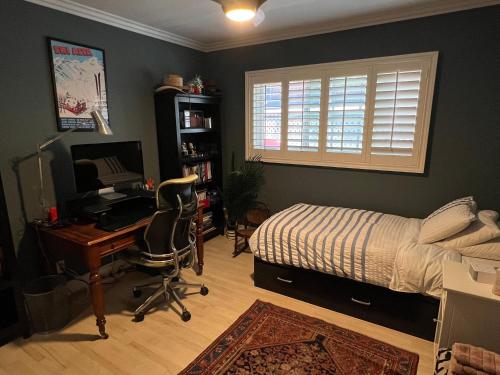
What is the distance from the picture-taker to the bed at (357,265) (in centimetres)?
208

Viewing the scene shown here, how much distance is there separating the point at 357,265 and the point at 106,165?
2.23m

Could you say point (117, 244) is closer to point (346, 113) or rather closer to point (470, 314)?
point (470, 314)

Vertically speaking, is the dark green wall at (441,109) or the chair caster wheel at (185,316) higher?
the dark green wall at (441,109)

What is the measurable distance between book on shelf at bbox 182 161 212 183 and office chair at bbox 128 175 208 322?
1.18 m

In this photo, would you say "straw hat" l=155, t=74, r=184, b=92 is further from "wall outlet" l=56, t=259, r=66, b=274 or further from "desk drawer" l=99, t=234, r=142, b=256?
"wall outlet" l=56, t=259, r=66, b=274

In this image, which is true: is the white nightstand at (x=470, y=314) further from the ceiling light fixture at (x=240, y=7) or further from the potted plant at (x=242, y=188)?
the potted plant at (x=242, y=188)

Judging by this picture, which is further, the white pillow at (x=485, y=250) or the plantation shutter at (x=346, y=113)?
the plantation shutter at (x=346, y=113)

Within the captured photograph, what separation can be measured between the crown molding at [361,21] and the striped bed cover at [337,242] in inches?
74.2

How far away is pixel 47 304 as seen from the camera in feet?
7.23

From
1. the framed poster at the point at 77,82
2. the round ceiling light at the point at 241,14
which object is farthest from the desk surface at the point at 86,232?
the round ceiling light at the point at 241,14

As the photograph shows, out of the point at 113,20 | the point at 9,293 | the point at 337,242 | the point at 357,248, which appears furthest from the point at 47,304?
the point at 113,20

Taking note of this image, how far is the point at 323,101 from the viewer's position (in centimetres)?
328

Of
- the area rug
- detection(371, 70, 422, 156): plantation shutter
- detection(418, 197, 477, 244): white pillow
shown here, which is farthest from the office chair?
detection(371, 70, 422, 156): plantation shutter

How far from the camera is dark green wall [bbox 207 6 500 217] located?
2.59 meters
